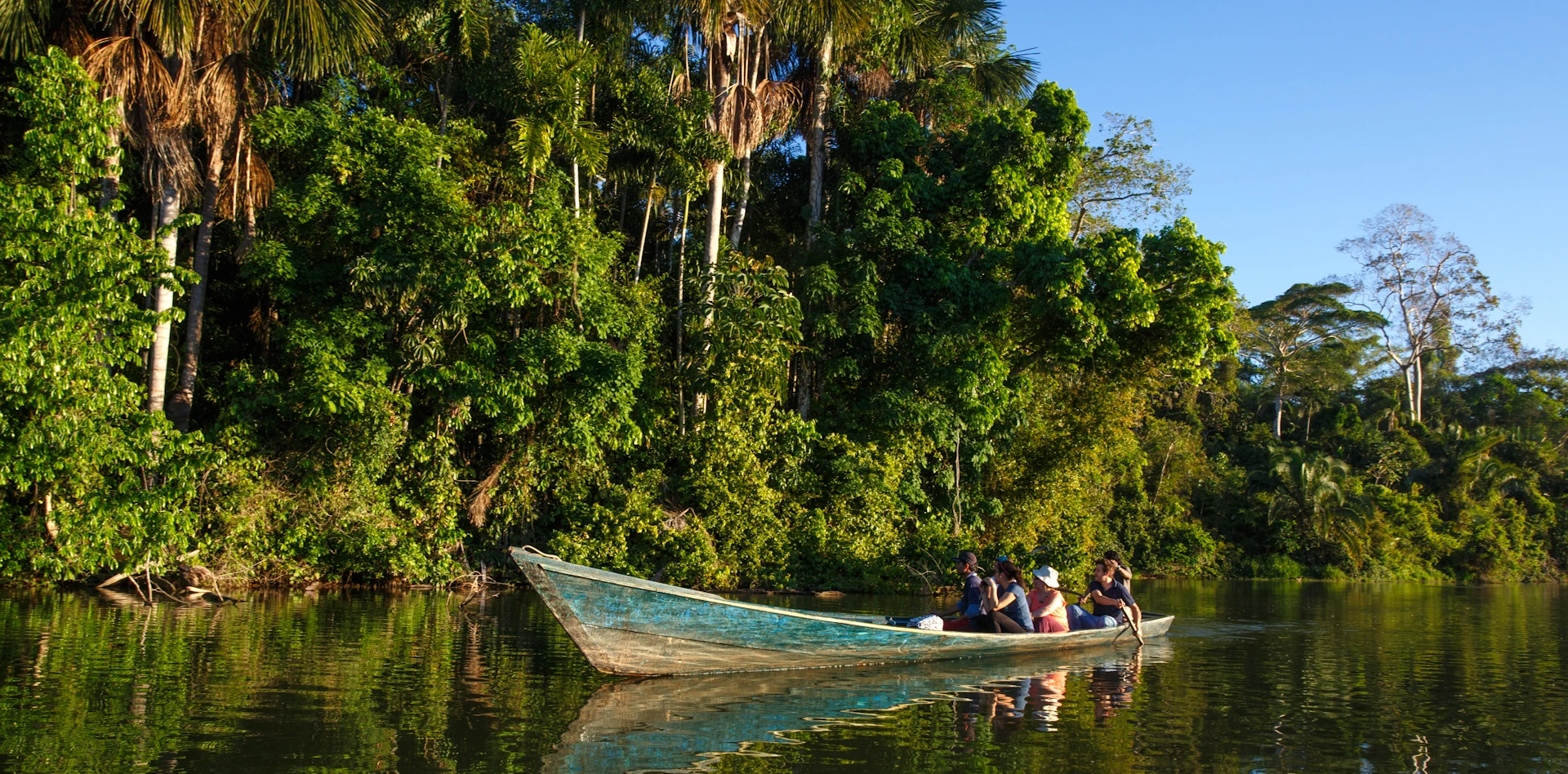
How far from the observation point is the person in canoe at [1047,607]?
1269cm

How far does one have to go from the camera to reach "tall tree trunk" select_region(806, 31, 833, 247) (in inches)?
958

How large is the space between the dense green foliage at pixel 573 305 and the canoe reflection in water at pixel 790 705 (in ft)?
29.9

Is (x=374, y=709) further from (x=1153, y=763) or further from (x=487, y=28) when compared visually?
(x=487, y=28)

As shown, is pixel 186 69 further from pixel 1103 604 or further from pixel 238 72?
pixel 1103 604

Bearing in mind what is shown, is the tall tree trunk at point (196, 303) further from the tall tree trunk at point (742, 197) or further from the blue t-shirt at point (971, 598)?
the blue t-shirt at point (971, 598)

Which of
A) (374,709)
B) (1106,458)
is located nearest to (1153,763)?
(374,709)

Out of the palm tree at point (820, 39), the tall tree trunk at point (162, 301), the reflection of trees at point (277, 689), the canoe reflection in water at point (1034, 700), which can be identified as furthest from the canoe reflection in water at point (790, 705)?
the palm tree at point (820, 39)

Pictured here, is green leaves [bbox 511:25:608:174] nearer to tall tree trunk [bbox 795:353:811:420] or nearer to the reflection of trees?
tall tree trunk [bbox 795:353:811:420]

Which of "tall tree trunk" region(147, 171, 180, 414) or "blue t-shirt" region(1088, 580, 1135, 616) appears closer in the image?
"blue t-shirt" region(1088, 580, 1135, 616)

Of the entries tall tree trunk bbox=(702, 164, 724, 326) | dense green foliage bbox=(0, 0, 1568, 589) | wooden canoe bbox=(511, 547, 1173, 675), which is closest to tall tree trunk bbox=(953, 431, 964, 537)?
dense green foliage bbox=(0, 0, 1568, 589)

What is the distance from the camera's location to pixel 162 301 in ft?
54.8

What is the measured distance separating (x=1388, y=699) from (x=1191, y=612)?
10416 millimetres

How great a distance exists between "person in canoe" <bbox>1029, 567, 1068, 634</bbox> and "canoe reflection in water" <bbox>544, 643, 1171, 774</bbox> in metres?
0.70

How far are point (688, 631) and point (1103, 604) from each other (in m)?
6.40
